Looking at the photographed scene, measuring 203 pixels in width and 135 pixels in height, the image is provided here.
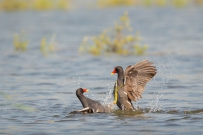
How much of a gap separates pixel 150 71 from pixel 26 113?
2221 mm

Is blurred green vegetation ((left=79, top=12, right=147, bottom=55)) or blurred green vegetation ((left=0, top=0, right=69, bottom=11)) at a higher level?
blurred green vegetation ((left=0, top=0, right=69, bottom=11))

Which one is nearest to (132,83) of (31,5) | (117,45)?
(117,45)

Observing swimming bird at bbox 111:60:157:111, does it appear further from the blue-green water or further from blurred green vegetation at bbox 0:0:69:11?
blurred green vegetation at bbox 0:0:69:11

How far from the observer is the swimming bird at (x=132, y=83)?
32.9ft

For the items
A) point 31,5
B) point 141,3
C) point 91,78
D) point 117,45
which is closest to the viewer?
point 91,78

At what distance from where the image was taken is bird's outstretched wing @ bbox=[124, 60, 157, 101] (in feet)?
33.0

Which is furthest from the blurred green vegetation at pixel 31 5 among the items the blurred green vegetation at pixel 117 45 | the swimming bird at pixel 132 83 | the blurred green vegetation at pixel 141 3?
the swimming bird at pixel 132 83

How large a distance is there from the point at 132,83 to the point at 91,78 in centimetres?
424

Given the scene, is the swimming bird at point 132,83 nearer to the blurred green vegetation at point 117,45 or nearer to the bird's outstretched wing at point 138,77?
the bird's outstretched wing at point 138,77

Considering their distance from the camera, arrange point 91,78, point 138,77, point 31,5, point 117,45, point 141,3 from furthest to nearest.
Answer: point 141,3
point 31,5
point 117,45
point 91,78
point 138,77

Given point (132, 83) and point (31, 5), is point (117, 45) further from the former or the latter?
point (31, 5)

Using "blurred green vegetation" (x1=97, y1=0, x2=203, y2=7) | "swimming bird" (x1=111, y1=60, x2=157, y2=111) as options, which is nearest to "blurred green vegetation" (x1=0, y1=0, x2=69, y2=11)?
"blurred green vegetation" (x1=97, y1=0, x2=203, y2=7)

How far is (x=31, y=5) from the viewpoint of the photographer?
35.1 m

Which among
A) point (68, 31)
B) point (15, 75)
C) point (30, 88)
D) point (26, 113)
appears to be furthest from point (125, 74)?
point (68, 31)
